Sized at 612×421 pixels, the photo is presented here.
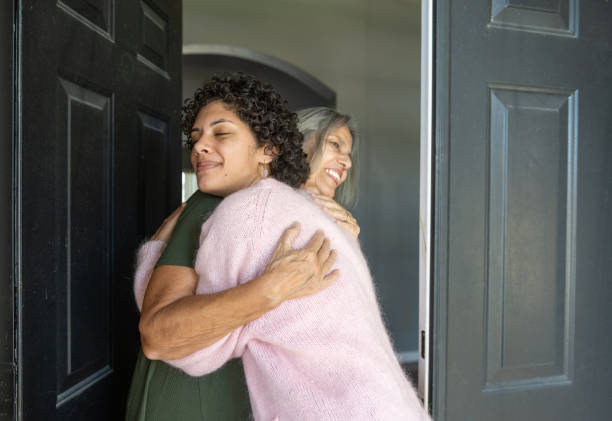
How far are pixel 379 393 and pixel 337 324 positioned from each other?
14cm

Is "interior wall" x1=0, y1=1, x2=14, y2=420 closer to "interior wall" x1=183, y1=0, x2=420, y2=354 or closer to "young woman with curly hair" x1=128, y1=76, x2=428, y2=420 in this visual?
"young woman with curly hair" x1=128, y1=76, x2=428, y2=420

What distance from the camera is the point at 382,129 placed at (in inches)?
171

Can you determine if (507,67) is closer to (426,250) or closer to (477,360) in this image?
(426,250)

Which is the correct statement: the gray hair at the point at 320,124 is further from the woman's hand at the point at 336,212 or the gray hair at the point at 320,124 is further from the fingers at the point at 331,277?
the fingers at the point at 331,277

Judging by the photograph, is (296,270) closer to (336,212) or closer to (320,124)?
(336,212)

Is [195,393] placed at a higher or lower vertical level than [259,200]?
lower

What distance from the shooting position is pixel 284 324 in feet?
2.90

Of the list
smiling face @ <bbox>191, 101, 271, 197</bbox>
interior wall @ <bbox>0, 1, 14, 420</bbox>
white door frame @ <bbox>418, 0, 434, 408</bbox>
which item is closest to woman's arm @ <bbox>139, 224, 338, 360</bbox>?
smiling face @ <bbox>191, 101, 271, 197</bbox>

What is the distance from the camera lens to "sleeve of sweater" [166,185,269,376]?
90 centimetres

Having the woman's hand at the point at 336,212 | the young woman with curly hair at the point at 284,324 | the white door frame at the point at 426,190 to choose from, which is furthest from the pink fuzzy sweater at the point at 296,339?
the white door frame at the point at 426,190

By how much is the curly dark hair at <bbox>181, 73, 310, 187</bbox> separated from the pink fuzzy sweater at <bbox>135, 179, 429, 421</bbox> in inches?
9.0

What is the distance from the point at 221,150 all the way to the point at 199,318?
16.1 inches

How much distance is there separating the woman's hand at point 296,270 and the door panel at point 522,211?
0.69 m

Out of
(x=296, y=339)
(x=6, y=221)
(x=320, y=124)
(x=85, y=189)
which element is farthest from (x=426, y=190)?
(x=6, y=221)
